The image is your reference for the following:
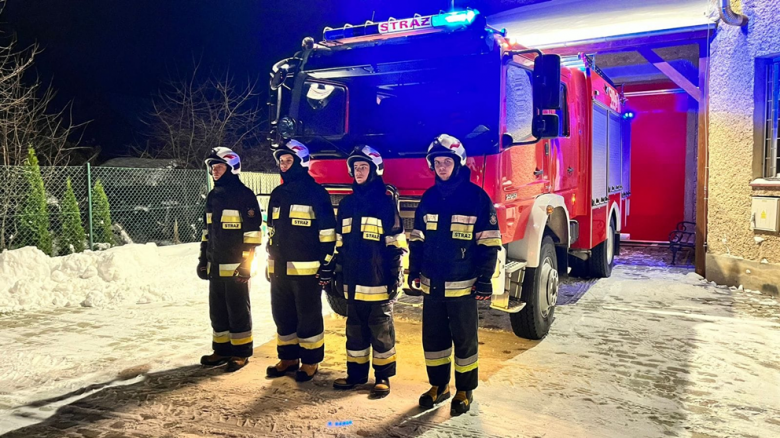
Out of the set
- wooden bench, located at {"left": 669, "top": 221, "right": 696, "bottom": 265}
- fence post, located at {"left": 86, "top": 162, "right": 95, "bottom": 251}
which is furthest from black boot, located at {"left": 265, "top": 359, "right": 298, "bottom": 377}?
wooden bench, located at {"left": 669, "top": 221, "right": 696, "bottom": 265}

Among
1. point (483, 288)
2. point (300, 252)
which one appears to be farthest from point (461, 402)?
point (300, 252)

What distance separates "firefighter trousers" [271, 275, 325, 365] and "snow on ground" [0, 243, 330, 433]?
3.38 ft

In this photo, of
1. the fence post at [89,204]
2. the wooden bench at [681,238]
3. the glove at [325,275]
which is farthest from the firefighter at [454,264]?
the fence post at [89,204]

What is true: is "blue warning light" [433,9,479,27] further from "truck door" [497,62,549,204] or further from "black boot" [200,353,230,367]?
"black boot" [200,353,230,367]

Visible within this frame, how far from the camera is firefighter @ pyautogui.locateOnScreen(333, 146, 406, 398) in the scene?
435cm

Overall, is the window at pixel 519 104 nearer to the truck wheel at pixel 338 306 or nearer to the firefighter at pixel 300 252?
the firefighter at pixel 300 252

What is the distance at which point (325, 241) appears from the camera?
15.2ft

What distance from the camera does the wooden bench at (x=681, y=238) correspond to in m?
10.7

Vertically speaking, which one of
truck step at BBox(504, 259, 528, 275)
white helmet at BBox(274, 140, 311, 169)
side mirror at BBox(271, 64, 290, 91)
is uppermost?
side mirror at BBox(271, 64, 290, 91)

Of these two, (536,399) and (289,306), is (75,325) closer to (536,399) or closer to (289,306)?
(289,306)

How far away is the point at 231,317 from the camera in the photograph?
505 cm

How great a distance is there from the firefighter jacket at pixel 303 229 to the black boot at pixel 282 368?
2.51 feet

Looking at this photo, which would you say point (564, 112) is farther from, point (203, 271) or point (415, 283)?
point (203, 271)

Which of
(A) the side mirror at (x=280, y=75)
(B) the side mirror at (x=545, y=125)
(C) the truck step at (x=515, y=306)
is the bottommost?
(C) the truck step at (x=515, y=306)
